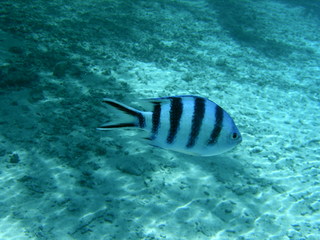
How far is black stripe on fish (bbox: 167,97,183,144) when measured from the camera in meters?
2.11

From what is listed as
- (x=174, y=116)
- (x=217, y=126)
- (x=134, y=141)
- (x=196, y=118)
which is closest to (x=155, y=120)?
(x=174, y=116)

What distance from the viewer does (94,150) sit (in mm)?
3768

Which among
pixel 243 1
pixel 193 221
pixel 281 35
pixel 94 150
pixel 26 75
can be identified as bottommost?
pixel 193 221

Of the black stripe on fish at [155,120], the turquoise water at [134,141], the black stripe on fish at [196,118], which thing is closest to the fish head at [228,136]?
the black stripe on fish at [196,118]

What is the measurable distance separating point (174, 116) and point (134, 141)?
212 cm

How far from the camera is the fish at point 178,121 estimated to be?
211cm

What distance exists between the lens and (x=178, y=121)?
83.2 inches

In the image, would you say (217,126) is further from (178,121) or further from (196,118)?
(178,121)

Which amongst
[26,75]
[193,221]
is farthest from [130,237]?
[26,75]

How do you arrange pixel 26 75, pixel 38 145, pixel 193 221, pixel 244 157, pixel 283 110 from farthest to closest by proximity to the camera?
pixel 283 110 → pixel 26 75 → pixel 244 157 → pixel 38 145 → pixel 193 221

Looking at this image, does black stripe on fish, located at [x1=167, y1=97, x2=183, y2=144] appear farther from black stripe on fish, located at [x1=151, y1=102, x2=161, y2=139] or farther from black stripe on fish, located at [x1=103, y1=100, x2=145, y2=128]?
black stripe on fish, located at [x1=103, y1=100, x2=145, y2=128]

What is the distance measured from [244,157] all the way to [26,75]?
185 inches

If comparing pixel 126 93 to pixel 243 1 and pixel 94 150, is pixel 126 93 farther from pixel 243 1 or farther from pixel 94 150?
pixel 243 1

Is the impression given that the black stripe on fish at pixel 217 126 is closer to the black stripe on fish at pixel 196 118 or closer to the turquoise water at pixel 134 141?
the black stripe on fish at pixel 196 118
